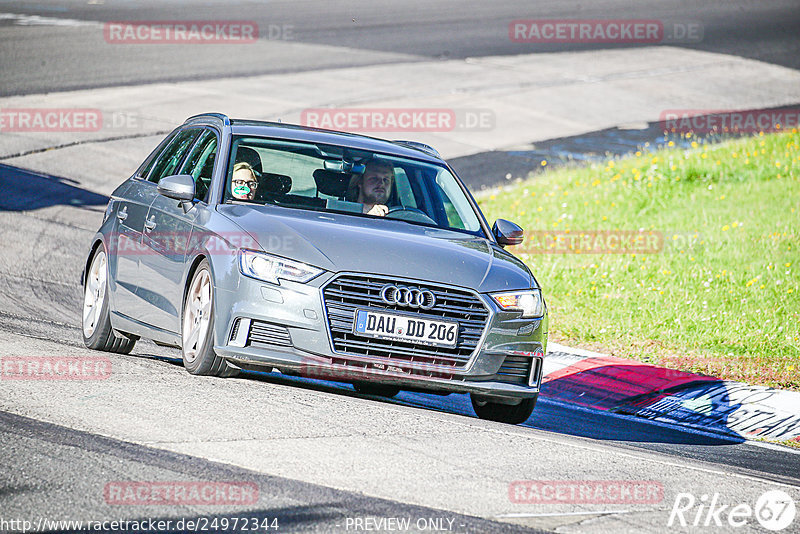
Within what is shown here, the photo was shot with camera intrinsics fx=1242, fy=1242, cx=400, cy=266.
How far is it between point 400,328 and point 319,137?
7.08 feet

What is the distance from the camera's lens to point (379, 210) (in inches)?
334

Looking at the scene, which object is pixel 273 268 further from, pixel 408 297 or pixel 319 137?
pixel 319 137

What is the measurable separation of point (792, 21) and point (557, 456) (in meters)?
35.6

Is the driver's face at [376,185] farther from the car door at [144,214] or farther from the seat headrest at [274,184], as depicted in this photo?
the car door at [144,214]

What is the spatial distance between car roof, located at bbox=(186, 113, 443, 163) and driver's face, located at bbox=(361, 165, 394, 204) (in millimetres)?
281

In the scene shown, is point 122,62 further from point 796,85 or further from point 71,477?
point 71,477

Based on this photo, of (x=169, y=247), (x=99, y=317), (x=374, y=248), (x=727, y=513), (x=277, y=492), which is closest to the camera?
(x=277, y=492)

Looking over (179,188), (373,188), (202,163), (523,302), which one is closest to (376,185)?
(373,188)

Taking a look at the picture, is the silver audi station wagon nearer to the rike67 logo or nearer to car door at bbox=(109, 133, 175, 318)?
car door at bbox=(109, 133, 175, 318)

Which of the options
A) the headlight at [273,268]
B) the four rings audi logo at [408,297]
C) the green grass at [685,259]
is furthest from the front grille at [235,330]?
the green grass at [685,259]

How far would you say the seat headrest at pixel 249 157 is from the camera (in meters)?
8.40

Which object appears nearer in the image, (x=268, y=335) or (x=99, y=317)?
(x=268, y=335)

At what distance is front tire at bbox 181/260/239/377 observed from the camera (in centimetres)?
743

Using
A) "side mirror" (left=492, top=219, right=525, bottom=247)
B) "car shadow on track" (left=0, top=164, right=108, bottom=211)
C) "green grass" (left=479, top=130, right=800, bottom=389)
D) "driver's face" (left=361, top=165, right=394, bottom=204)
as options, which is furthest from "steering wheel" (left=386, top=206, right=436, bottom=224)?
"car shadow on track" (left=0, top=164, right=108, bottom=211)
